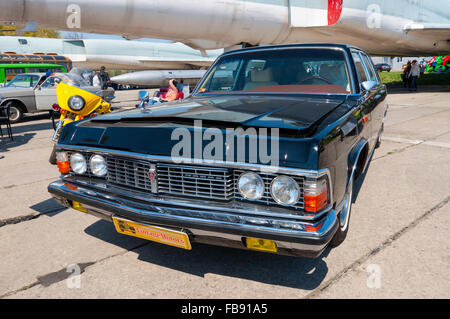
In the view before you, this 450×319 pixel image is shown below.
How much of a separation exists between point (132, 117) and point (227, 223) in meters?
1.11

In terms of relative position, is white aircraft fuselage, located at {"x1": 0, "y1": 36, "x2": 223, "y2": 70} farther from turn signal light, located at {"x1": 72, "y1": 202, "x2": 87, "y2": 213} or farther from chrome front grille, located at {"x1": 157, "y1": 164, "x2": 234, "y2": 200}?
chrome front grille, located at {"x1": 157, "y1": 164, "x2": 234, "y2": 200}

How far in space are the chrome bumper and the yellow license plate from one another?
0.11 ft

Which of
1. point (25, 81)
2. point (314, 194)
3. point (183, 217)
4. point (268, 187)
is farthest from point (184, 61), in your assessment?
point (314, 194)

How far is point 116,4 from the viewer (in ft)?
32.0

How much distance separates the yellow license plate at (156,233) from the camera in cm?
219

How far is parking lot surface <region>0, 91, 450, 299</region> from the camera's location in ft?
7.61

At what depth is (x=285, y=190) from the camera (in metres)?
2.00

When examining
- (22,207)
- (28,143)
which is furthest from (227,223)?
(28,143)

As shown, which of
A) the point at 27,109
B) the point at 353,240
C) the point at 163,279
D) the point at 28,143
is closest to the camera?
the point at 163,279

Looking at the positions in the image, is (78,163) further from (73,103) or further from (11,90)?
(11,90)

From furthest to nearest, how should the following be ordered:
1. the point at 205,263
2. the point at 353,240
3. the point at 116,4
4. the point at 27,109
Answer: the point at 27,109 < the point at 116,4 < the point at 353,240 < the point at 205,263

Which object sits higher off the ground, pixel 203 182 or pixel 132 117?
pixel 132 117

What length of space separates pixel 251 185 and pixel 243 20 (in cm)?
1140

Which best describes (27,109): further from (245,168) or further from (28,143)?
(245,168)
